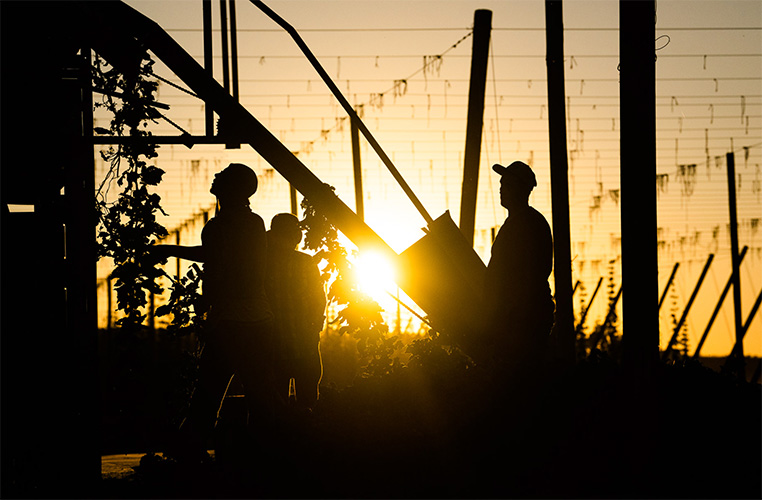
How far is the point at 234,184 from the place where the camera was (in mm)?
6363

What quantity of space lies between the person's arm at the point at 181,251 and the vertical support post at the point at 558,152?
5356mm

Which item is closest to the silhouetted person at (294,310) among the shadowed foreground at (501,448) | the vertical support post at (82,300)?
the shadowed foreground at (501,448)

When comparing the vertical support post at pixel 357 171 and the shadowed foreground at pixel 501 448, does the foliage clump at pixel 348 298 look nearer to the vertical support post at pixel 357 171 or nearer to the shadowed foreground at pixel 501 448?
the shadowed foreground at pixel 501 448

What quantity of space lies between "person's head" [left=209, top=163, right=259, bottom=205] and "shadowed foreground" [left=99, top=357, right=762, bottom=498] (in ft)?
4.87

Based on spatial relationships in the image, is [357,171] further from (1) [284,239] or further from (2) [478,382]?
(2) [478,382]

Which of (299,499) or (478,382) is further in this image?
(478,382)

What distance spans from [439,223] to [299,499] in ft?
8.82

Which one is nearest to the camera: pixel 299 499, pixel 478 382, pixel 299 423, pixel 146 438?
pixel 299 499

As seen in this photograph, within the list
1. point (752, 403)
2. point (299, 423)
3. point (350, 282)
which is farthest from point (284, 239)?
point (752, 403)

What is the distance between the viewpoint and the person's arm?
6574 mm

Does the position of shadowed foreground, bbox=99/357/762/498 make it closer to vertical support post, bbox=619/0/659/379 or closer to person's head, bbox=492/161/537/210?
vertical support post, bbox=619/0/659/379

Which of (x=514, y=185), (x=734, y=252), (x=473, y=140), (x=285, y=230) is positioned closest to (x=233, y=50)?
(x=285, y=230)

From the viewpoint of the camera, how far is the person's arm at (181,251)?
6.57m

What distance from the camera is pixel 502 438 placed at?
649cm
